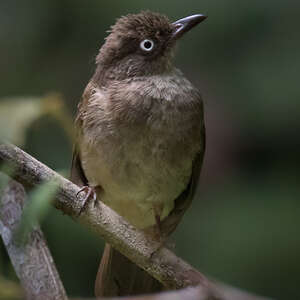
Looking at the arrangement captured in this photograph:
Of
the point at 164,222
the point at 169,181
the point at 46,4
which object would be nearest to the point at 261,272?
the point at 164,222

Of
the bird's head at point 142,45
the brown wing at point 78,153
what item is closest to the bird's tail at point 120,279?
the brown wing at point 78,153

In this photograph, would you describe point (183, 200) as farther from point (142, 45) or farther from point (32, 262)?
point (32, 262)

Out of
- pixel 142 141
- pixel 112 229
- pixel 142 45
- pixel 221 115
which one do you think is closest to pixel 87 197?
pixel 112 229

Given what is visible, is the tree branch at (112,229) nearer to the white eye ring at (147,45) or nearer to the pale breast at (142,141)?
the pale breast at (142,141)

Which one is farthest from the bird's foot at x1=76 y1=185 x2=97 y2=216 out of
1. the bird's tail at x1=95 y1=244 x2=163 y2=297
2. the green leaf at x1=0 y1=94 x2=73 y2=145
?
the bird's tail at x1=95 y1=244 x2=163 y2=297

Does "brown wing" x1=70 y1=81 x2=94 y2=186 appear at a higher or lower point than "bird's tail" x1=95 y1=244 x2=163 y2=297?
higher

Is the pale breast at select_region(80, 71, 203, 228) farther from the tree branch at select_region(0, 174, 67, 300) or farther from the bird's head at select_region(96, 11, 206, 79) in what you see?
the tree branch at select_region(0, 174, 67, 300)
